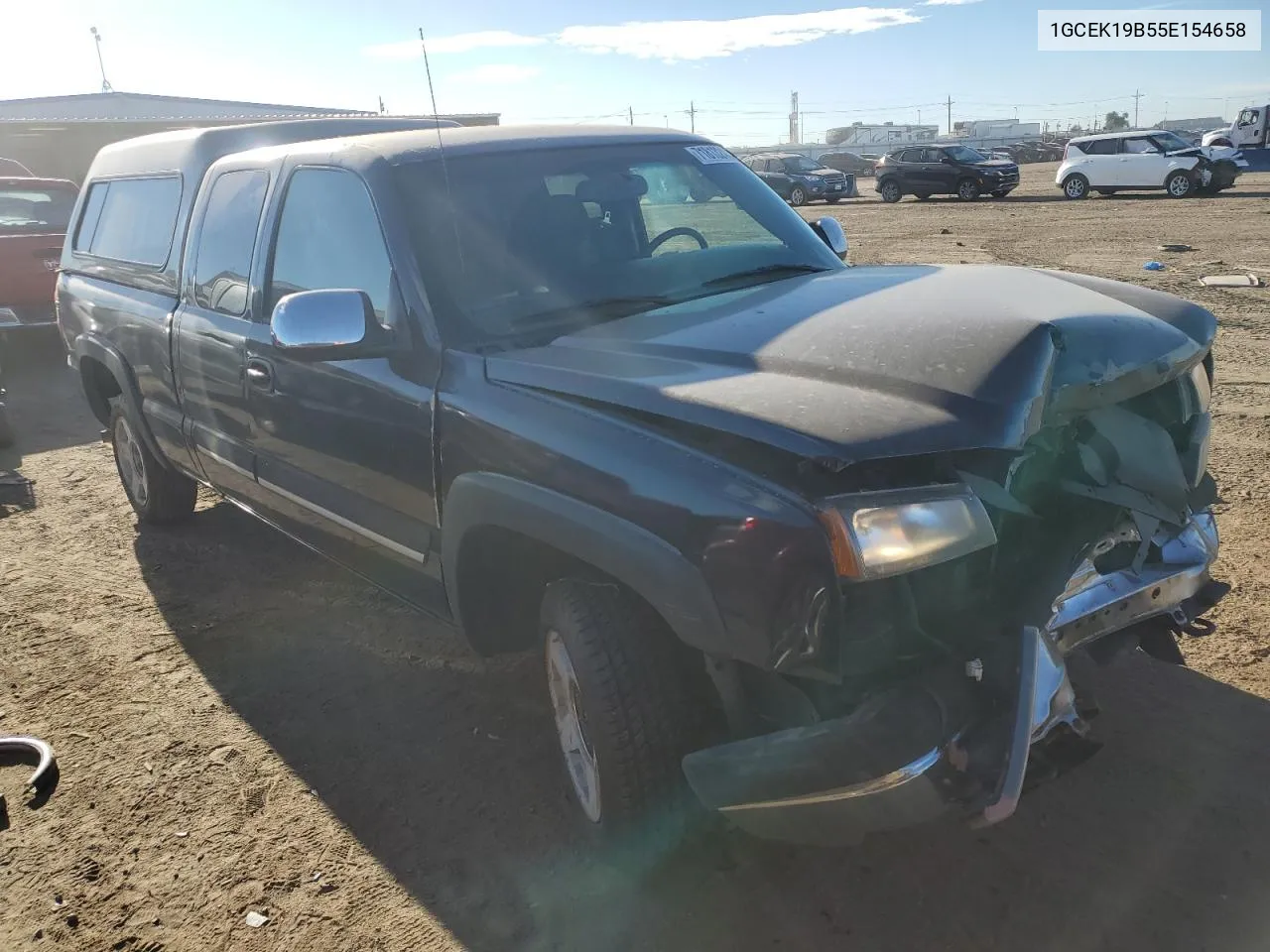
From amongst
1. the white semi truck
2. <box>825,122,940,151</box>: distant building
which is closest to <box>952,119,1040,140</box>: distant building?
<box>825,122,940,151</box>: distant building

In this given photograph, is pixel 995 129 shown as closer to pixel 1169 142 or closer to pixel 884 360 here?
pixel 1169 142

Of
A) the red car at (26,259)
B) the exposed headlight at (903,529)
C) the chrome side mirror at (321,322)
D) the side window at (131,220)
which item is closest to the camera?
the exposed headlight at (903,529)

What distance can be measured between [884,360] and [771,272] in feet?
3.95

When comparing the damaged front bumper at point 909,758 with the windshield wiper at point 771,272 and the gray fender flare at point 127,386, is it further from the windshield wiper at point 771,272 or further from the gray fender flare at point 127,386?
the gray fender flare at point 127,386

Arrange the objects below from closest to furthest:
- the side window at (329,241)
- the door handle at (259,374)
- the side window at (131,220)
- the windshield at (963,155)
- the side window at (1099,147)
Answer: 1. the side window at (329,241)
2. the door handle at (259,374)
3. the side window at (131,220)
4. the side window at (1099,147)
5. the windshield at (963,155)

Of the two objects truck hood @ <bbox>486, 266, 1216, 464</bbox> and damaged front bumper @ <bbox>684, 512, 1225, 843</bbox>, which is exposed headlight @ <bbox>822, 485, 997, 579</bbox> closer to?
truck hood @ <bbox>486, 266, 1216, 464</bbox>

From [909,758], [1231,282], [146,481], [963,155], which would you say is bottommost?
[1231,282]

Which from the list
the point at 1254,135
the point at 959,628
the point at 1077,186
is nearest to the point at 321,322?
the point at 959,628

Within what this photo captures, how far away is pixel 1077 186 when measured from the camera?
2509 cm

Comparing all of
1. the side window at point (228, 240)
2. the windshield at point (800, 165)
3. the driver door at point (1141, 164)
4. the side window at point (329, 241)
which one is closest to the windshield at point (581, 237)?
the side window at point (329, 241)

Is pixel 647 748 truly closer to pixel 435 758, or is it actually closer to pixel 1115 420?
pixel 435 758

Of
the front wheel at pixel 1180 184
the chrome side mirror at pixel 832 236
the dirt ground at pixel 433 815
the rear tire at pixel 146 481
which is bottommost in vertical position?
the dirt ground at pixel 433 815

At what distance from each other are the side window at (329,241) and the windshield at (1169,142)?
24942 mm

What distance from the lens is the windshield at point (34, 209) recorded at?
33.1ft
